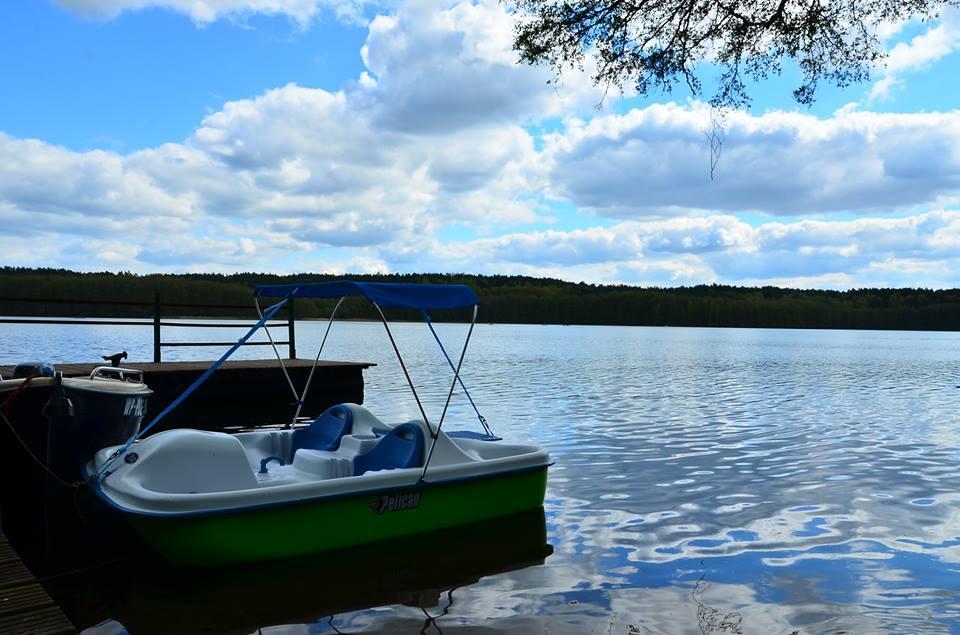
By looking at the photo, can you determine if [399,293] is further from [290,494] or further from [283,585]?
[283,585]

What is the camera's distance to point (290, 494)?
7125 mm

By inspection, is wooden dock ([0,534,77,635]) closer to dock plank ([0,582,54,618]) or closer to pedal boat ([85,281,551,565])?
dock plank ([0,582,54,618])

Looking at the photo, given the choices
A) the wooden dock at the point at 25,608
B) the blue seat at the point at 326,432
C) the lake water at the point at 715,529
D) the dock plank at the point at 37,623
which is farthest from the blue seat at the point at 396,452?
the dock plank at the point at 37,623

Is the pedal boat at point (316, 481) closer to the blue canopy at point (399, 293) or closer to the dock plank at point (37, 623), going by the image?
the blue canopy at point (399, 293)

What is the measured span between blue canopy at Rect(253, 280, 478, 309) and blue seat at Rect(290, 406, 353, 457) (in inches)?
60.6

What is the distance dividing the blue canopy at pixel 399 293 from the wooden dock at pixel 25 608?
391 cm

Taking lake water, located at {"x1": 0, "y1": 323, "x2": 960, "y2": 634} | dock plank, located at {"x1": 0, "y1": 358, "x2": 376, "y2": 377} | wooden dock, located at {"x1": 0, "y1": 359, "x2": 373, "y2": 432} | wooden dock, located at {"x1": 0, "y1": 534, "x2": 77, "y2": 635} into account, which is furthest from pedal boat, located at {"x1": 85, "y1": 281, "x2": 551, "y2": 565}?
wooden dock, located at {"x1": 0, "y1": 359, "x2": 373, "y2": 432}

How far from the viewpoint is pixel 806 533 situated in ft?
28.8

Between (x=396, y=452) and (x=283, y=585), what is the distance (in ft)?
6.46

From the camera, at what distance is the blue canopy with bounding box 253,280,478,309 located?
7879 millimetres

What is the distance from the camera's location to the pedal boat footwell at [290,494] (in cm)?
679

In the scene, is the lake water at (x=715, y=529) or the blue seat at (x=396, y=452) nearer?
the lake water at (x=715, y=529)

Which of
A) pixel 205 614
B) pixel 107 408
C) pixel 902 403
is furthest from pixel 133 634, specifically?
pixel 902 403

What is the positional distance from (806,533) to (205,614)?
6.58 meters
